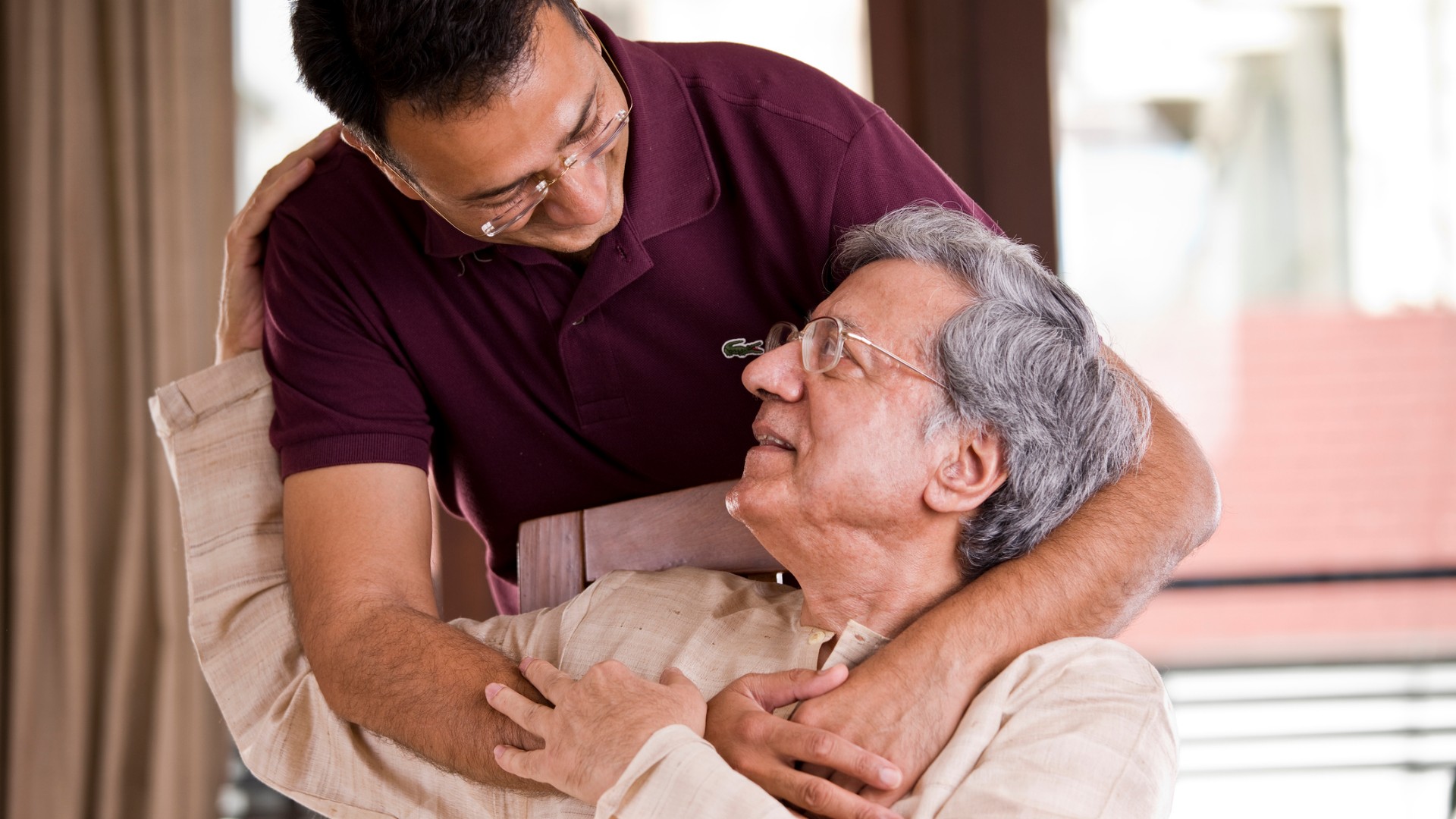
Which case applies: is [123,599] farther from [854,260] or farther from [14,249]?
[854,260]

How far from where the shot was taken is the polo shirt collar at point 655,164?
149 centimetres

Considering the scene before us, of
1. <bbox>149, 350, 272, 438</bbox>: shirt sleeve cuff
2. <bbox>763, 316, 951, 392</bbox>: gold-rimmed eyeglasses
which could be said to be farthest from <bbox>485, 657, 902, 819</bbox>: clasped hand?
<bbox>149, 350, 272, 438</bbox>: shirt sleeve cuff

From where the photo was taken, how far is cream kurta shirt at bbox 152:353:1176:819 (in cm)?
106

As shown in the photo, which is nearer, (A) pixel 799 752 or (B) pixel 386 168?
(A) pixel 799 752

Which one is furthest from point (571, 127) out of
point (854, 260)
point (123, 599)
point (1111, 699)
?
point (123, 599)

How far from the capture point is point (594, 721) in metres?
1.13

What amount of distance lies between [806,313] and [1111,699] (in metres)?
0.69

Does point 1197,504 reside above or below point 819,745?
above

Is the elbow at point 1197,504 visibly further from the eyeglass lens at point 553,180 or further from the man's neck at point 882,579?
the eyeglass lens at point 553,180

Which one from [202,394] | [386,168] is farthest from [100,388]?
[386,168]

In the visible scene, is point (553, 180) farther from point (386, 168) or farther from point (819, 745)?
point (819, 745)

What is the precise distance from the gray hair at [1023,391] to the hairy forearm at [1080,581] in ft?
0.14

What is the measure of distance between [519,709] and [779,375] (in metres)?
0.49

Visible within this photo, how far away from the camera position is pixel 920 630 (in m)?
1.19
